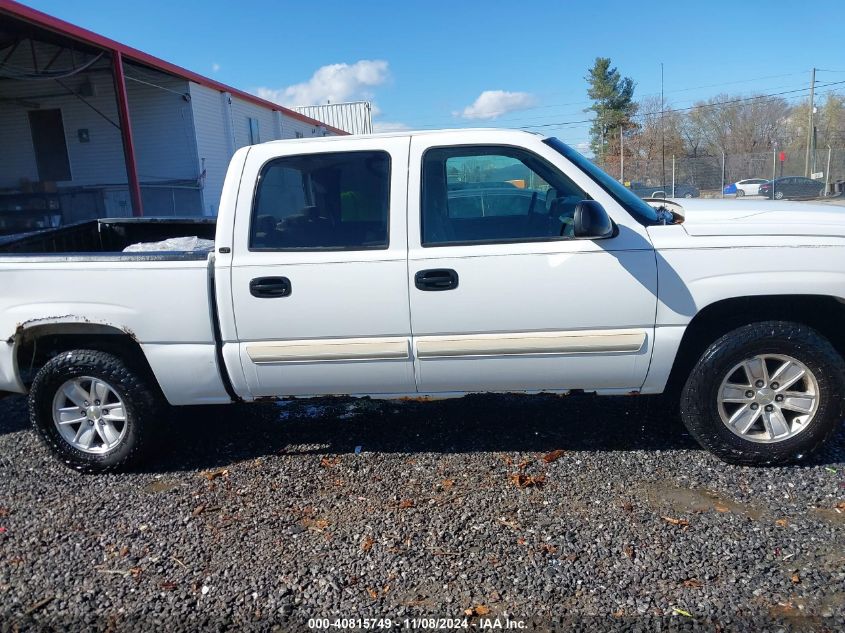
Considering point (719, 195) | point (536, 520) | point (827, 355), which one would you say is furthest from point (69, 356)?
point (719, 195)

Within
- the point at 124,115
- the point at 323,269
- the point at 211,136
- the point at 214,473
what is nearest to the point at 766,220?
the point at 323,269

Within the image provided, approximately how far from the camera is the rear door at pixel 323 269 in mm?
3746

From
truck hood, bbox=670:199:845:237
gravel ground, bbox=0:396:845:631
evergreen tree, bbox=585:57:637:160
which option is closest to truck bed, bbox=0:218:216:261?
gravel ground, bbox=0:396:845:631

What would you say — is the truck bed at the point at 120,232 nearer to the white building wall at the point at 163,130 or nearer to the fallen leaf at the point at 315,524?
the fallen leaf at the point at 315,524

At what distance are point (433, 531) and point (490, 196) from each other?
192 centimetres

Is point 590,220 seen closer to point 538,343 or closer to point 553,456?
point 538,343

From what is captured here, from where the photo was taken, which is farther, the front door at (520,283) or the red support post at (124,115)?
the red support post at (124,115)

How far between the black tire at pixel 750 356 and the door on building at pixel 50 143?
2236 centimetres

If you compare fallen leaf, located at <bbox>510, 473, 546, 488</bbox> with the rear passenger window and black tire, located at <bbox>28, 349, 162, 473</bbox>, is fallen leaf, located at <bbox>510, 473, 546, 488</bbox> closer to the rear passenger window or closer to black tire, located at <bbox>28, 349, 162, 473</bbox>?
the rear passenger window

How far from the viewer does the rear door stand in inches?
147

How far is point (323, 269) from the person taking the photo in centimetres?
374

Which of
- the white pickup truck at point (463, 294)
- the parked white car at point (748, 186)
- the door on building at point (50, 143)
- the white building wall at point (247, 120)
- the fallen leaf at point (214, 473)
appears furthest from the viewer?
the parked white car at point (748, 186)

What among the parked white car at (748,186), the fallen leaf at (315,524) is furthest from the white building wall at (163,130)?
the parked white car at (748,186)

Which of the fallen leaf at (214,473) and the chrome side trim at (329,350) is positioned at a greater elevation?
the chrome side trim at (329,350)
